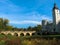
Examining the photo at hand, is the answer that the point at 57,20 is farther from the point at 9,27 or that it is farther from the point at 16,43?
the point at 16,43

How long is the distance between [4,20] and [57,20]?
32.4 metres

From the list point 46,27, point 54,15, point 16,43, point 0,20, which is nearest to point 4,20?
point 0,20

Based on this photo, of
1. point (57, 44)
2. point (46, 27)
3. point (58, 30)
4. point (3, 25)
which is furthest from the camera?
point (3, 25)

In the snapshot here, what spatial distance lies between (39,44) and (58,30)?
2314 inches

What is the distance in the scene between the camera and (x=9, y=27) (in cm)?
9406

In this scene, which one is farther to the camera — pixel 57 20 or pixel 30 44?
pixel 57 20

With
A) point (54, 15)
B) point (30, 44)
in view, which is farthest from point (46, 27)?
point (30, 44)

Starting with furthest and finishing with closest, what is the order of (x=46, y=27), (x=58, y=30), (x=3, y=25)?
(x=3, y=25), (x=46, y=27), (x=58, y=30)

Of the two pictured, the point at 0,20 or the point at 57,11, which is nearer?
the point at 57,11

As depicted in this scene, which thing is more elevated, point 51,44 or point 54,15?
point 54,15

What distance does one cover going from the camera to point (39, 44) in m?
15.8

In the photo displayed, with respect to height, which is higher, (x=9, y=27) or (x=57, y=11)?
(x=57, y=11)

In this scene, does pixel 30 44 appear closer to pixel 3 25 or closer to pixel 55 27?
pixel 55 27

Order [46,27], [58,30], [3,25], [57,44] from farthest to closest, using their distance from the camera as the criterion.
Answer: [3,25]
[46,27]
[58,30]
[57,44]
